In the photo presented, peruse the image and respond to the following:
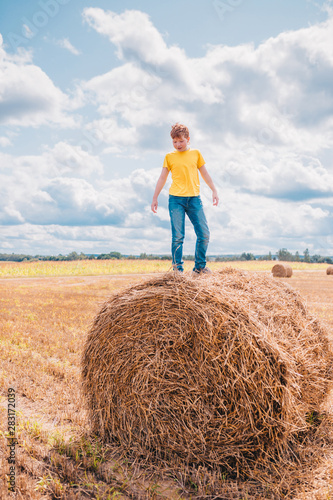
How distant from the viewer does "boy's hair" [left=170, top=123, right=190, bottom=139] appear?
476cm

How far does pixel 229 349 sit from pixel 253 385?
0.33 meters

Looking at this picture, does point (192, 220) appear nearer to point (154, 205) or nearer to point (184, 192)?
point (184, 192)

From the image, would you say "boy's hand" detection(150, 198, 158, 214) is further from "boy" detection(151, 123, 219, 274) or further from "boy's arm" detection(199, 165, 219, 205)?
"boy's arm" detection(199, 165, 219, 205)

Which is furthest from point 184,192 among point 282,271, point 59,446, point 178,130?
point 282,271

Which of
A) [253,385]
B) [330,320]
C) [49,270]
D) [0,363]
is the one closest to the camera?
[253,385]

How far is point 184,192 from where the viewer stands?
482cm

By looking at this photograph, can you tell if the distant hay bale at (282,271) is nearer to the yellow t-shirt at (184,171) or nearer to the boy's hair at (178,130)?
the yellow t-shirt at (184,171)

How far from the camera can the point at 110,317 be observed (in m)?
3.48

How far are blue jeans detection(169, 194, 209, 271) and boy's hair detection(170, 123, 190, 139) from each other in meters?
0.78

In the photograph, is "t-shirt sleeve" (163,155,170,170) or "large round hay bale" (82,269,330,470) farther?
"t-shirt sleeve" (163,155,170,170)

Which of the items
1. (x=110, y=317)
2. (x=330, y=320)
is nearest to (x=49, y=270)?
(x=330, y=320)

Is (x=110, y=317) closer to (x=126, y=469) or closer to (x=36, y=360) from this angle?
(x=126, y=469)

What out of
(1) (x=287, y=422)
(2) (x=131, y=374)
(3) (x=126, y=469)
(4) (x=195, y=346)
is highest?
(4) (x=195, y=346)

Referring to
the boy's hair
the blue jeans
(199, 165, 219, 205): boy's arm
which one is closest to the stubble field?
the blue jeans
